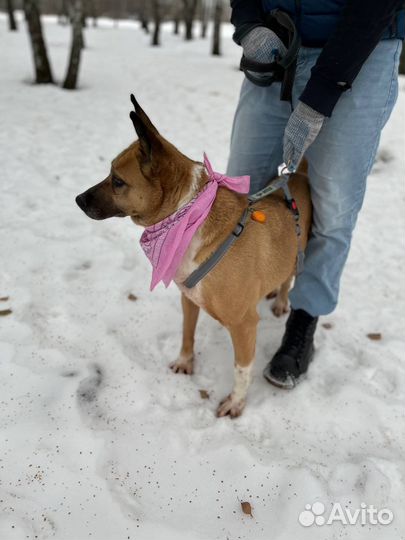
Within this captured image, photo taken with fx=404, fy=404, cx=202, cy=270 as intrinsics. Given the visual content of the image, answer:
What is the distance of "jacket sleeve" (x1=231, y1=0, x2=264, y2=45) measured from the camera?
7.27 ft

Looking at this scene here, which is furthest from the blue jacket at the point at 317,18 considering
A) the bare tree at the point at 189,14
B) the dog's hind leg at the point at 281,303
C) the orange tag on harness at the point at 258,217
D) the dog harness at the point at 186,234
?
the bare tree at the point at 189,14

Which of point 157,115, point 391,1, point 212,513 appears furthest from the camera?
point 157,115

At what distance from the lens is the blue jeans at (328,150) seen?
6.77ft

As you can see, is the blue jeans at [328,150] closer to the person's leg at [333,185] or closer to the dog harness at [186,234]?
the person's leg at [333,185]

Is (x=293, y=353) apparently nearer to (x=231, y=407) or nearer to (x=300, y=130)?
(x=231, y=407)

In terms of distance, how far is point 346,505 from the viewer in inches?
79.0

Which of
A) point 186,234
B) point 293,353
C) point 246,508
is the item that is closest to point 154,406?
point 246,508

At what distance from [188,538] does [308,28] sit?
254cm

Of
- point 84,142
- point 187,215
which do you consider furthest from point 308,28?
point 84,142

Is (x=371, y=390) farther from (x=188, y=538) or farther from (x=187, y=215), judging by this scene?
(x=187, y=215)

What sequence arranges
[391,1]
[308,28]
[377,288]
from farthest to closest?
1. [377,288]
2. [308,28]
3. [391,1]

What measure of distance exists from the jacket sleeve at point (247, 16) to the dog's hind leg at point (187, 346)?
1.66 metres

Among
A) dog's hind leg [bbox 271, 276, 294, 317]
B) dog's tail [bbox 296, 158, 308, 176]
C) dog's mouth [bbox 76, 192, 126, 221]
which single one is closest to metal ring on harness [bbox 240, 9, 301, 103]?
dog's tail [bbox 296, 158, 308, 176]

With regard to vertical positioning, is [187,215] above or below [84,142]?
above
